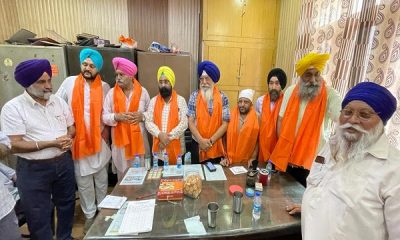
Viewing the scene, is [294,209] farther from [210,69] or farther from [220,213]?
[210,69]

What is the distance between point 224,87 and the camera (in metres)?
3.73

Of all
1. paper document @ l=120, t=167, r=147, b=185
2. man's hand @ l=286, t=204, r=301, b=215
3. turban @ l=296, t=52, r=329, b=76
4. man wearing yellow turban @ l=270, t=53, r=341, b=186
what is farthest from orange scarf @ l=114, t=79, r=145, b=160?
turban @ l=296, t=52, r=329, b=76

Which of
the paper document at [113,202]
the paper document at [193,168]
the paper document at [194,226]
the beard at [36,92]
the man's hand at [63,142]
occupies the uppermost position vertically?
the beard at [36,92]

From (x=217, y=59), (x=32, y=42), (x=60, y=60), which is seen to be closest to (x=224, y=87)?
(x=217, y=59)

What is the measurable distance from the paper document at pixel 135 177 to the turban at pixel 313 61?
1627mm

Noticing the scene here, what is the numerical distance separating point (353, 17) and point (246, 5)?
1.89 meters

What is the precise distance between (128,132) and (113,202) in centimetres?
94

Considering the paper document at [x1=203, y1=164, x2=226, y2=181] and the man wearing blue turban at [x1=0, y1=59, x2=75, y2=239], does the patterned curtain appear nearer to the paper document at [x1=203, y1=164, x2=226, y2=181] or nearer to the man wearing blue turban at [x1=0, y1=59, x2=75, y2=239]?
the paper document at [x1=203, y1=164, x2=226, y2=181]

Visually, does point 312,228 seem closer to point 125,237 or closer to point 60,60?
point 125,237

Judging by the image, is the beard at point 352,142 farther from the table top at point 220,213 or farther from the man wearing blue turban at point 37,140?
the man wearing blue turban at point 37,140

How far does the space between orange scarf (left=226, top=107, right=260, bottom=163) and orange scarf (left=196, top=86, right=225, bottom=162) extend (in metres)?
0.14

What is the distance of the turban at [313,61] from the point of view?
1714 millimetres

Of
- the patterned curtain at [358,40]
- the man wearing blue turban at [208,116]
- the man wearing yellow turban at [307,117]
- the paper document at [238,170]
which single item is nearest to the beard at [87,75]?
the man wearing blue turban at [208,116]

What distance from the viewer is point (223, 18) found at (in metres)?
3.48
